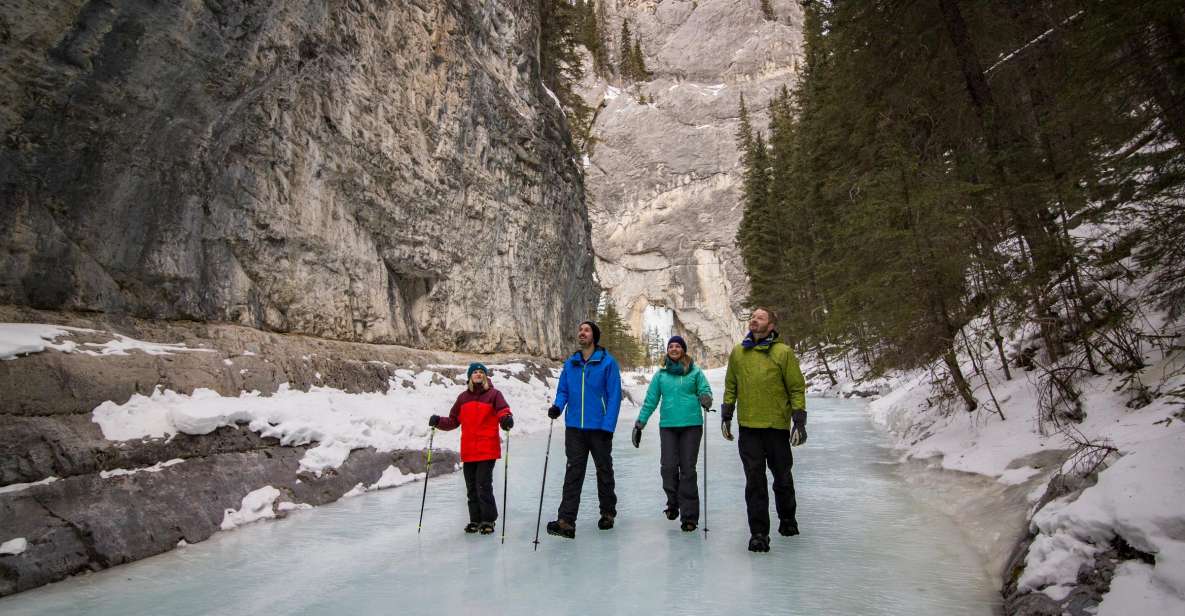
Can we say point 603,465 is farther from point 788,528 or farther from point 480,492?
point 788,528

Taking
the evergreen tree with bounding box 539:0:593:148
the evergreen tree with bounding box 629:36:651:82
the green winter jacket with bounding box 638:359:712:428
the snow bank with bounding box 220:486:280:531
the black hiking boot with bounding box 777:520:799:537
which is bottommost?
the black hiking boot with bounding box 777:520:799:537

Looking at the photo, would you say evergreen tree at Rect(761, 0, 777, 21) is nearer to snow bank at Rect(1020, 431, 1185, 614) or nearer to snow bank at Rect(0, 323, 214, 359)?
snow bank at Rect(0, 323, 214, 359)

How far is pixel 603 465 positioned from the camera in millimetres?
5422

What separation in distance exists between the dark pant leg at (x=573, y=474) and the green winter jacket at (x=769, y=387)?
141 centimetres

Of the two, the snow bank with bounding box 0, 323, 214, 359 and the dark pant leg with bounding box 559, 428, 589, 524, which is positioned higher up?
the snow bank with bounding box 0, 323, 214, 359

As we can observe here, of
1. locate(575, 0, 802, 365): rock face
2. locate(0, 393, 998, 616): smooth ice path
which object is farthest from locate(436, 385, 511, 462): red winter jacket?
locate(575, 0, 802, 365): rock face

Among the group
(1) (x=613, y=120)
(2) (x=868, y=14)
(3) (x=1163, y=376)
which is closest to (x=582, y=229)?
(2) (x=868, y=14)

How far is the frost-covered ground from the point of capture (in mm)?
2539

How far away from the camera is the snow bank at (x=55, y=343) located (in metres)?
5.55

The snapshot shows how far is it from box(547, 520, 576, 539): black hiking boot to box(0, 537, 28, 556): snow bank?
12.9 ft

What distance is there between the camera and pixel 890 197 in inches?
357

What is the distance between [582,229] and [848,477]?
77.3ft

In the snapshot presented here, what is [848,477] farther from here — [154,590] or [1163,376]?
[154,590]

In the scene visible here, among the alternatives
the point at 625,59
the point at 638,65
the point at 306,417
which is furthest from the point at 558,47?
the point at 625,59
